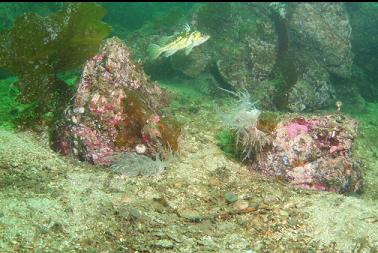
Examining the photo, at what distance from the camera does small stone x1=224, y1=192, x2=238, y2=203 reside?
439cm

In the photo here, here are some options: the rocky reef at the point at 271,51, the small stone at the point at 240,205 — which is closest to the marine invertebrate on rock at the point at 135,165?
the small stone at the point at 240,205

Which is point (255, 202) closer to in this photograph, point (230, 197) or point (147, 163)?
point (230, 197)

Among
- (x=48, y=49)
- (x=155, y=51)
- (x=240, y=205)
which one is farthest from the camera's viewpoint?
(x=155, y=51)

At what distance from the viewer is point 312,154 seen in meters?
4.97

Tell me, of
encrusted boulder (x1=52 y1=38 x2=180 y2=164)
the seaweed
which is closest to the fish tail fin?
encrusted boulder (x1=52 y1=38 x2=180 y2=164)

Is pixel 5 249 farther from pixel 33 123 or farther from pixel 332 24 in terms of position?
pixel 332 24

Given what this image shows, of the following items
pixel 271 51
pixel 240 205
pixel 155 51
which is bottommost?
pixel 240 205

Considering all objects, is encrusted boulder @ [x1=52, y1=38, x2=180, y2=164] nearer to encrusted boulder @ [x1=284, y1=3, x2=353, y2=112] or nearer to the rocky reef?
the rocky reef

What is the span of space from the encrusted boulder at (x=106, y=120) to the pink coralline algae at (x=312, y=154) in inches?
60.9

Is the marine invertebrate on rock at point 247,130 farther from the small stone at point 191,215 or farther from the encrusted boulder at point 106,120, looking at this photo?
the small stone at point 191,215

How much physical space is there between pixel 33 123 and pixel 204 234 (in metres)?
3.36

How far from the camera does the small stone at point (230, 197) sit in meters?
4.39

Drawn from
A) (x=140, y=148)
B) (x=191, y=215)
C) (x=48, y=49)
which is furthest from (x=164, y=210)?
(x=48, y=49)

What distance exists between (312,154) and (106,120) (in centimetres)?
302
